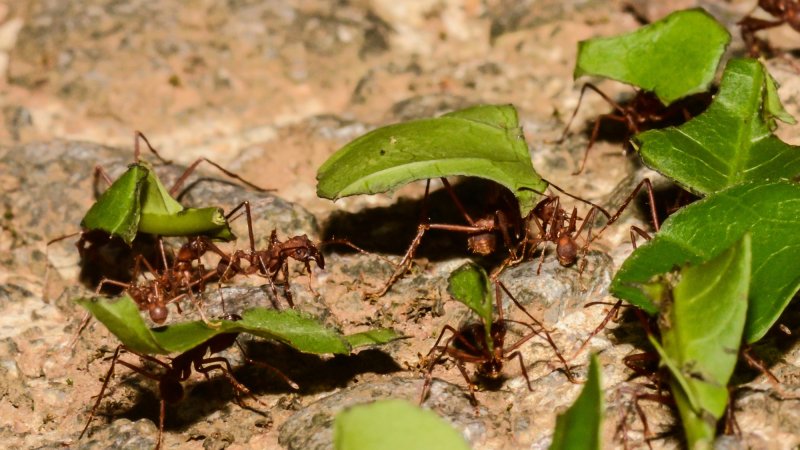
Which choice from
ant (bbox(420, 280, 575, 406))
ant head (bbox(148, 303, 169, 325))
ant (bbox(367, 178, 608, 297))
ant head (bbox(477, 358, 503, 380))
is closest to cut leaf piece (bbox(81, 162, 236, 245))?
ant head (bbox(148, 303, 169, 325))

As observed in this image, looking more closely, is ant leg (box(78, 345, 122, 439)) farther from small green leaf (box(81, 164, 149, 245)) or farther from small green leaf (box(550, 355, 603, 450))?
small green leaf (box(550, 355, 603, 450))

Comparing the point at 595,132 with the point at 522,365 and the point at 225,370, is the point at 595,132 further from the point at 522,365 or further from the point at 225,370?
the point at 225,370

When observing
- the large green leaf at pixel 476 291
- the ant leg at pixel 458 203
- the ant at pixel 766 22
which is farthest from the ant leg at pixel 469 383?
the ant at pixel 766 22

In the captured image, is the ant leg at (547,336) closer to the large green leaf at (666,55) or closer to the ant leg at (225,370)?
the ant leg at (225,370)

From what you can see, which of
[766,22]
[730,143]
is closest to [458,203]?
[730,143]

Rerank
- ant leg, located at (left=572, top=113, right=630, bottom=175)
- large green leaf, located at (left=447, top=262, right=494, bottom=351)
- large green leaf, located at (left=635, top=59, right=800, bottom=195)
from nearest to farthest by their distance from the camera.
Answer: large green leaf, located at (left=447, top=262, right=494, bottom=351)
large green leaf, located at (left=635, top=59, right=800, bottom=195)
ant leg, located at (left=572, top=113, right=630, bottom=175)
